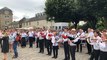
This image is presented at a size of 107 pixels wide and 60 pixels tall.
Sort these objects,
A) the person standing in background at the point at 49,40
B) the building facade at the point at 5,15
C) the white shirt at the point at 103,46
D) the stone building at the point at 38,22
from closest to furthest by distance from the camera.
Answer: the white shirt at the point at 103,46
the person standing in background at the point at 49,40
the stone building at the point at 38,22
the building facade at the point at 5,15

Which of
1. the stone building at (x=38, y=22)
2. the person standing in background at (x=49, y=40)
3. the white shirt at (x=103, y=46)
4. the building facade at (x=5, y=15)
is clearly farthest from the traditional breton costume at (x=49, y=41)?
the building facade at (x=5, y=15)

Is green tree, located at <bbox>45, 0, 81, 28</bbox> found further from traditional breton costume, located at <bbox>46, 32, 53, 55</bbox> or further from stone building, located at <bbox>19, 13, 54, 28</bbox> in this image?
stone building, located at <bbox>19, 13, 54, 28</bbox>

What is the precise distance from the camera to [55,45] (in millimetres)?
17125

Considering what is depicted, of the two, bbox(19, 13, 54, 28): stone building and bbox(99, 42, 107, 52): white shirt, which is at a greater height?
bbox(99, 42, 107, 52): white shirt

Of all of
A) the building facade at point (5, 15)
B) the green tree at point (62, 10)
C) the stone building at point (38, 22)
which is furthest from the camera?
the building facade at point (5, 15)

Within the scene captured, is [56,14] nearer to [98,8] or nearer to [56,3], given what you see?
[56,3]

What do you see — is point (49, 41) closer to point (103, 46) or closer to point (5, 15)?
point (103, 46)

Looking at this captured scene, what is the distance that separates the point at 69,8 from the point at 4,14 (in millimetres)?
87649

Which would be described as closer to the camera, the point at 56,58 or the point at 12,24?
the point at 56,58

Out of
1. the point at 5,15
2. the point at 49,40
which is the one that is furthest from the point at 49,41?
the point at 5,15

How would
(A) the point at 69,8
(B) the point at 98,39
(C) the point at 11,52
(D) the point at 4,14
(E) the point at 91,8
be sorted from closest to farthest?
(B) the point at 98,39 → (C) the point at 11,52 → (E) the point at 91,8 → (A) the point at 69,8 → (D) the point at 4,14

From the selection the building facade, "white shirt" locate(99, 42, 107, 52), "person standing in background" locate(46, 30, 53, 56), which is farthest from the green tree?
the building facade

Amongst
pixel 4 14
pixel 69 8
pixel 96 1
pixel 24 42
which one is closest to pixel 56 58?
pixel 24 42

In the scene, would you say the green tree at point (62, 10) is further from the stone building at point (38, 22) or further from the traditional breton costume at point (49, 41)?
the stone building at point (38, 22)
